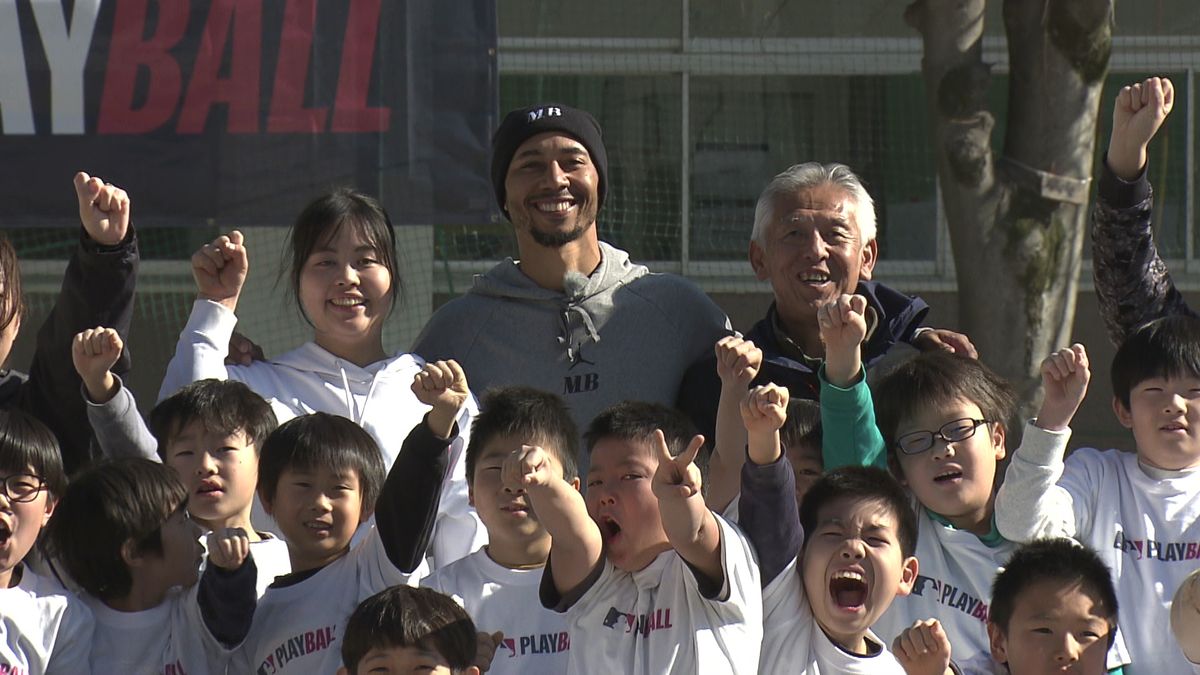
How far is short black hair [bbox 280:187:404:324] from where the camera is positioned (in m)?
3.80

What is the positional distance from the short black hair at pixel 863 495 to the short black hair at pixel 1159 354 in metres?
0.76

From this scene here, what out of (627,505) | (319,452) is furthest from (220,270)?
(627,505)

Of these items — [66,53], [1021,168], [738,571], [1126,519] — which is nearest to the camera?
[738,571]

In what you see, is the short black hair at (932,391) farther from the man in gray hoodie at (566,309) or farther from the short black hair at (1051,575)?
the man in gray hoodie at (566,309)

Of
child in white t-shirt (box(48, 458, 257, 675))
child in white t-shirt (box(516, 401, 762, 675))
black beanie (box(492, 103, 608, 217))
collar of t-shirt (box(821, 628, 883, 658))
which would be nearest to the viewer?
child in white t-shirt (box(516, 401, 762, 675))

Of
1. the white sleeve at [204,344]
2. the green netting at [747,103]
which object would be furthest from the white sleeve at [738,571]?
the green netting at [747,103]

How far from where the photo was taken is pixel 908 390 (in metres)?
3.49

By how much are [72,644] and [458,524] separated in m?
0.92

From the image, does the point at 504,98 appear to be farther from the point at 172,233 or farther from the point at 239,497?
the point at 239,497

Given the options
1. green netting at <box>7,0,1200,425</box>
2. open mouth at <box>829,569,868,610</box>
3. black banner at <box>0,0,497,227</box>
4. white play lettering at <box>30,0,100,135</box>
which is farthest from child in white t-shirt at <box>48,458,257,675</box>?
green netting at <box>7,0,1200,425</box>

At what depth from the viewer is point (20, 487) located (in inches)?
126

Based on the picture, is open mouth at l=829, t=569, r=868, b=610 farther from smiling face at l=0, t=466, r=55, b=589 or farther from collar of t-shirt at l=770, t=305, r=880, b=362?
smiling face at l=0, t=466, r=55, b=589

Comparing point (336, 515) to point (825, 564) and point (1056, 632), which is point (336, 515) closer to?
point (825, 564)

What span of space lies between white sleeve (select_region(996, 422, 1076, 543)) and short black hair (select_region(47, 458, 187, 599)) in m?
1.77
